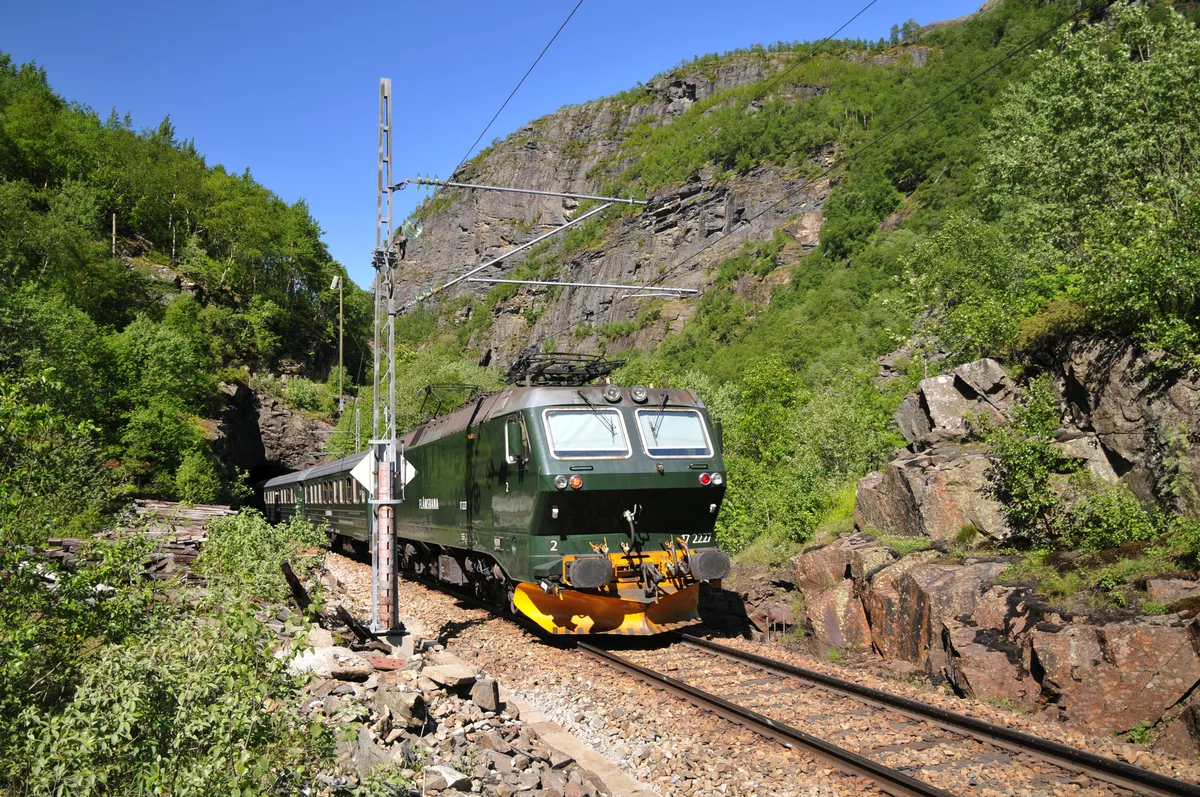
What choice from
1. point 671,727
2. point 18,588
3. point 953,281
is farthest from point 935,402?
point 953,281

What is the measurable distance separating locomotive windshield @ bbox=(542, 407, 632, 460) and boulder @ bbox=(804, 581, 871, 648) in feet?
12.0

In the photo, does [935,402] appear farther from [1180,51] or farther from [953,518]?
[1180,51]

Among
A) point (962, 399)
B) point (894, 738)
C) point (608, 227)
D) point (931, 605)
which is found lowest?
point (894, 738)

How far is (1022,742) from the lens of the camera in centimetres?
669

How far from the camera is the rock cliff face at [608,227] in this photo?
104 m

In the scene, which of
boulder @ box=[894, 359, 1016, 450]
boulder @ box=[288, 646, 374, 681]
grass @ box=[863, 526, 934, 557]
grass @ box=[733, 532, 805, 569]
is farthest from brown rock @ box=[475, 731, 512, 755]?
boulder @ box=[894, 359, 1016, 450]

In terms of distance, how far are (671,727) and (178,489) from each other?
1043 inches

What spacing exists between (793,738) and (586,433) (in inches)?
211

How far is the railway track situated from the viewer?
599 centimetres

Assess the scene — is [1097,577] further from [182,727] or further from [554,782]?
[182,727]

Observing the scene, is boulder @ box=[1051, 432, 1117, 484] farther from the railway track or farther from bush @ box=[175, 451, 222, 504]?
bush @ box=[175, 451, 222, 504]

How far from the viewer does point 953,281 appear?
27062 millimetres

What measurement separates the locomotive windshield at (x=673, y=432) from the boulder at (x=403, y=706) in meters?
5.40

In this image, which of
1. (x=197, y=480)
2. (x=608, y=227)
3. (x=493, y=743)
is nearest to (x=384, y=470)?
(x=493, y=743)
